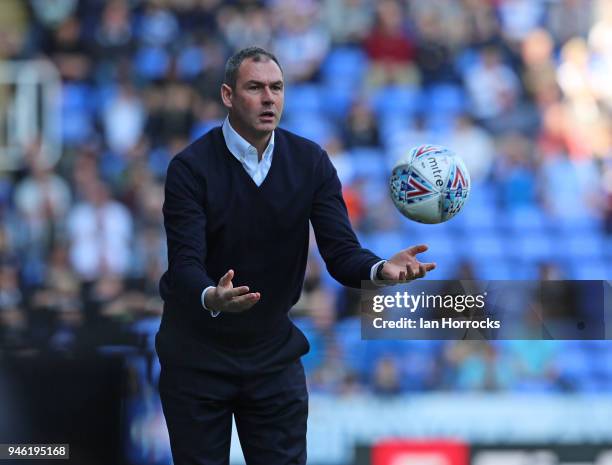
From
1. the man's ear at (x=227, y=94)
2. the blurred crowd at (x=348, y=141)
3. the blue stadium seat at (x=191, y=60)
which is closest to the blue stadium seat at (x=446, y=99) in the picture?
the blurred crowd at (x=348, y=141)

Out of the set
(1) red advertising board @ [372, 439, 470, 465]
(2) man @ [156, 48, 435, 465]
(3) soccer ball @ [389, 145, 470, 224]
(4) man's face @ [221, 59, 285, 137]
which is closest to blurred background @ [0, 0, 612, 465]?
(1) red advertising board @ [372, 439, 470, 465]

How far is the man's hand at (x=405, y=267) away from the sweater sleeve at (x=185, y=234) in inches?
20.9

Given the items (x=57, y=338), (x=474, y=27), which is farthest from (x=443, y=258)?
(x=57, y=338)

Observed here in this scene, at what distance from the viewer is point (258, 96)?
3590 millimetres

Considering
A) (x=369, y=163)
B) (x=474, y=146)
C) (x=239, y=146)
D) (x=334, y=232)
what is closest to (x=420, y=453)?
(x=369, y=163)

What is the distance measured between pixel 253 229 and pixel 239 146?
280mm

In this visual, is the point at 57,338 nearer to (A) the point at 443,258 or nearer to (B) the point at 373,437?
(B) the point at 373,437

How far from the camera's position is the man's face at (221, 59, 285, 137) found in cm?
359

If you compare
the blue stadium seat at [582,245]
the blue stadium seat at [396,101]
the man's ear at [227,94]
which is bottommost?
the blue stadium seat at [582,245]

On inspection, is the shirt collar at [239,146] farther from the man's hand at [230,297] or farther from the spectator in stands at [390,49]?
the spectator in stands at [390,49]

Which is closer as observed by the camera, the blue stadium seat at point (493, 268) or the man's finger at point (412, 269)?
the man's finger at point (412, 269)

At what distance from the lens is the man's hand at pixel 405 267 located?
3.30 meters

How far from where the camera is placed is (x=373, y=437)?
630 centimetres

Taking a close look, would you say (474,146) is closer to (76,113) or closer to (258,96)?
(76,113)
